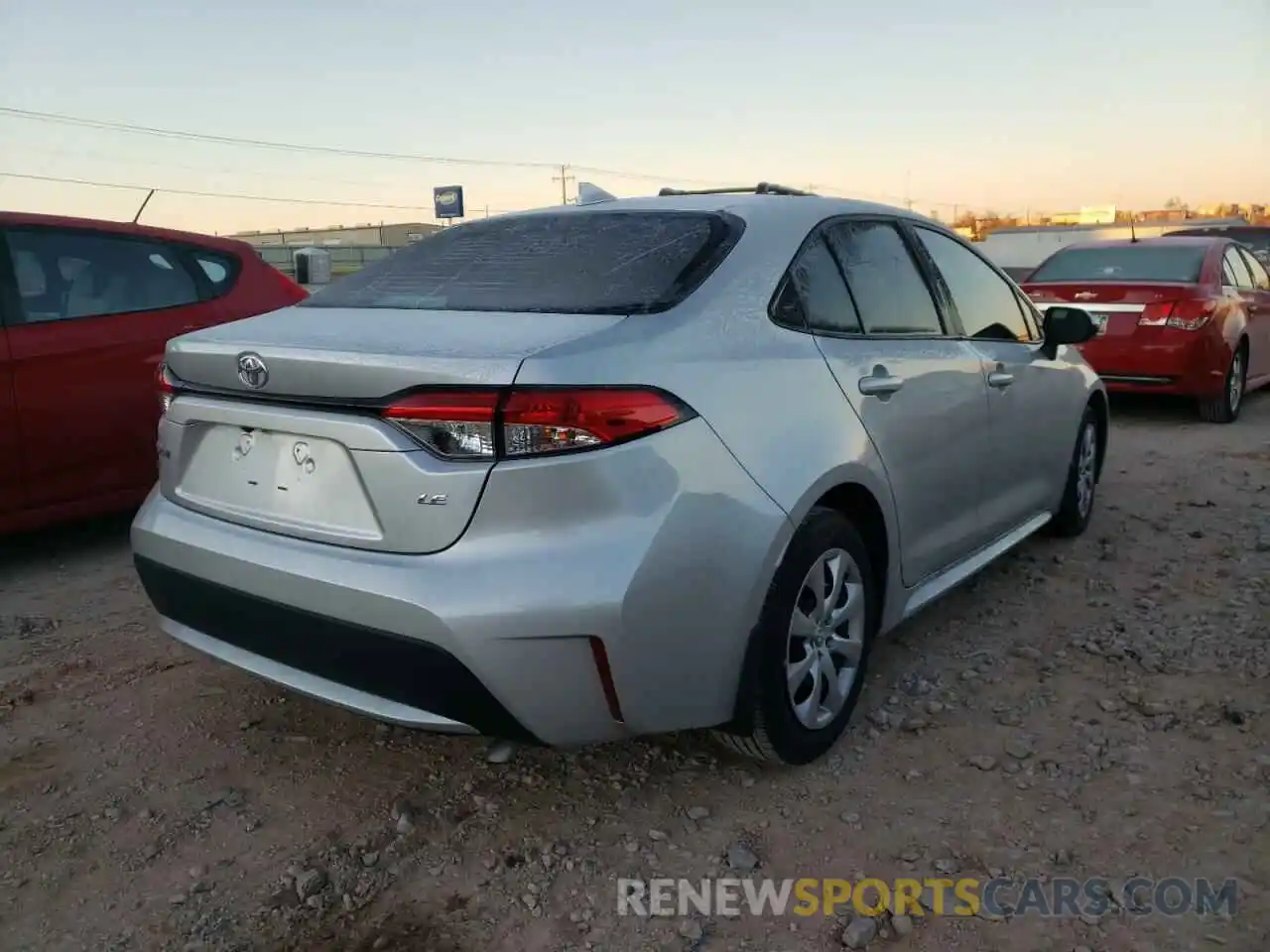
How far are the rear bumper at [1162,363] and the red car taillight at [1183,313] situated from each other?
0.06m

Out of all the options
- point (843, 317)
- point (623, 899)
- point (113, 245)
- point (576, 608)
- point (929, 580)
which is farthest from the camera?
point (113, 245)

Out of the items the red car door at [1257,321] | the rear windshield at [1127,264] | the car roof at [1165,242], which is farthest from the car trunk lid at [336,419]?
the red car door at [1257,321]

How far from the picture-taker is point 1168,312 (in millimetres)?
7520

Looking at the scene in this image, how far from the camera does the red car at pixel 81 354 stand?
4.38 m

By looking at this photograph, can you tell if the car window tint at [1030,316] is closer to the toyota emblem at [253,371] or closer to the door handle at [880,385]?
the door handle at [880,385]

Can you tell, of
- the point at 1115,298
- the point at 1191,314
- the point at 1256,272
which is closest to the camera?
the point at 1191,314

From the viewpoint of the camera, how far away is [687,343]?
239cm

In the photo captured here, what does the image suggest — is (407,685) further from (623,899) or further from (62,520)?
(62,520)

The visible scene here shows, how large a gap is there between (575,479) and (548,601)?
25 cm

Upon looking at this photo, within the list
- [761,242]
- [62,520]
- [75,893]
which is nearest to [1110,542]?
[761,242]

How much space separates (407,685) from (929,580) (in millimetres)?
1848

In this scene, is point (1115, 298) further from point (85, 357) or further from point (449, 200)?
point (449, 200)

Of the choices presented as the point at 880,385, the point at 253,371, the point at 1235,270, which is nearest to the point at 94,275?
the point at 253,371

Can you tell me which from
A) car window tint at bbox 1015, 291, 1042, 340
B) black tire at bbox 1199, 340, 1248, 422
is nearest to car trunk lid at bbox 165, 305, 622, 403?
car window tint at bbox 1015, 291, 1042, 340
